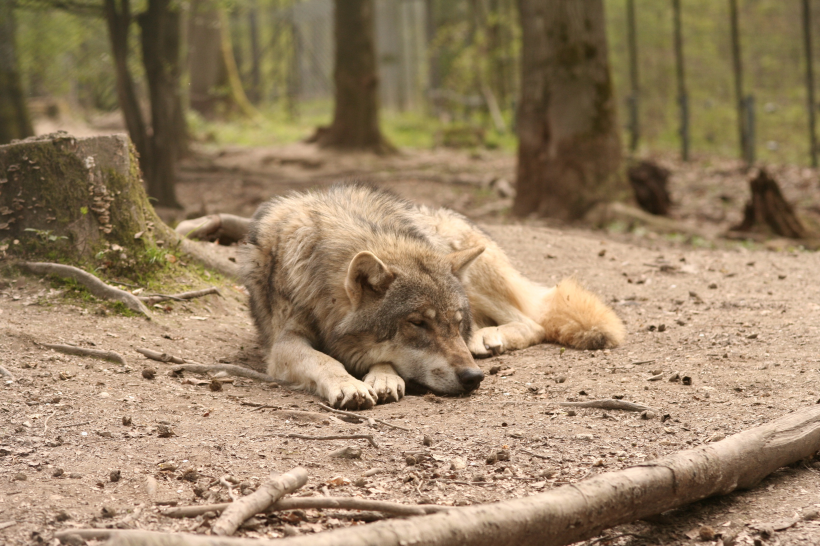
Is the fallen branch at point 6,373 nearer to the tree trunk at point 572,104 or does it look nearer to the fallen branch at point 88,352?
the fallen branch at point 88,352

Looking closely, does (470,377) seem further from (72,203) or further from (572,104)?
(572,104)

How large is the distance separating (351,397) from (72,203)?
8.33 ft

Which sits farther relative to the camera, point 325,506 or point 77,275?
point 77,275

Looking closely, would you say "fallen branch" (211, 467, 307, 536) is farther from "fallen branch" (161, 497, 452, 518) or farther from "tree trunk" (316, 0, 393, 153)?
"tree trunk" (316, 0, 393, 153)

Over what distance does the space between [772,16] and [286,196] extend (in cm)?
1461

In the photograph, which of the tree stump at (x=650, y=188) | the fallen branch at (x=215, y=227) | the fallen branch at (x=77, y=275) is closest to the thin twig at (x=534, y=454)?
the fallen branch at (x=77, y=275)

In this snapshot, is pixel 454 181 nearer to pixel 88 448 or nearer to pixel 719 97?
pixel 719 97

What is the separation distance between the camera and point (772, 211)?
9031 millimetres

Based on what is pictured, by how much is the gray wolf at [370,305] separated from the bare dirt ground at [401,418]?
16 centimetres

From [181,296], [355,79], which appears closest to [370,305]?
[181,296]

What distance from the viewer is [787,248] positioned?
8.30 m

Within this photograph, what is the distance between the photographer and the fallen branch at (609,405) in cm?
359

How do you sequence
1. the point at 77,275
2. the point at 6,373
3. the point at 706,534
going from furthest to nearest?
the point at 77,275, the point at 6,373, the point at 706,534

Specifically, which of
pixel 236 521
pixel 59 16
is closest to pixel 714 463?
pixel 236 521
